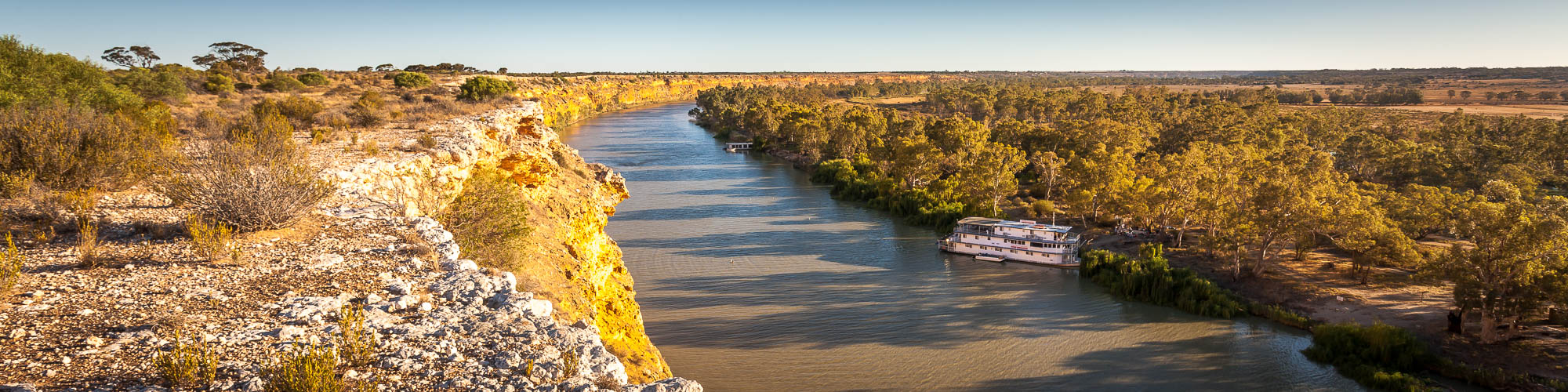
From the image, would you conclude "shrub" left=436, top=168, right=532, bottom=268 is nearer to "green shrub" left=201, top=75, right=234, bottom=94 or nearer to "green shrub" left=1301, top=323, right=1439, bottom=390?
"green shrub" left=1301, top=323, right=1439, bottom=390

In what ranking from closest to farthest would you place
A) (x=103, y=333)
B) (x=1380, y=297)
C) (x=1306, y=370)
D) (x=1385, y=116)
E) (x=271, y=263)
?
(x=103, y=333) < (x=271, y=263) < (x=1306, y=370) < (x=1380, y=297) < (x=1385, y=116)

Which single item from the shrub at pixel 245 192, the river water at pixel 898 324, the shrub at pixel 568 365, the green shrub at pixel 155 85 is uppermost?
the green shrub at pixel 155 85

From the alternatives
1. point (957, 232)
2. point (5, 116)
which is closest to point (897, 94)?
point (957, 232)

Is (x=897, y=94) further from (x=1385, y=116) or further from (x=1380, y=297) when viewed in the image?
(x=1380, y=297)

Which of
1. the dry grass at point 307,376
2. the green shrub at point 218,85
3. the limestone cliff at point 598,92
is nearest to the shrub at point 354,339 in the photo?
the dry grass at point 307,376

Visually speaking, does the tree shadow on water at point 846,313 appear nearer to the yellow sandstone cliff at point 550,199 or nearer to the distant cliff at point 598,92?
the yellow sandstone cliff at point 550,199

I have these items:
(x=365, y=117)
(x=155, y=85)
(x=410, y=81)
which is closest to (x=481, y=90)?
(x=410, y=81)

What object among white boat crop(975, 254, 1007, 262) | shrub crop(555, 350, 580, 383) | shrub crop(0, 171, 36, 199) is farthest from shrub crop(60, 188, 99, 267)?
white boat crop(975, 254, 1007, 262)
